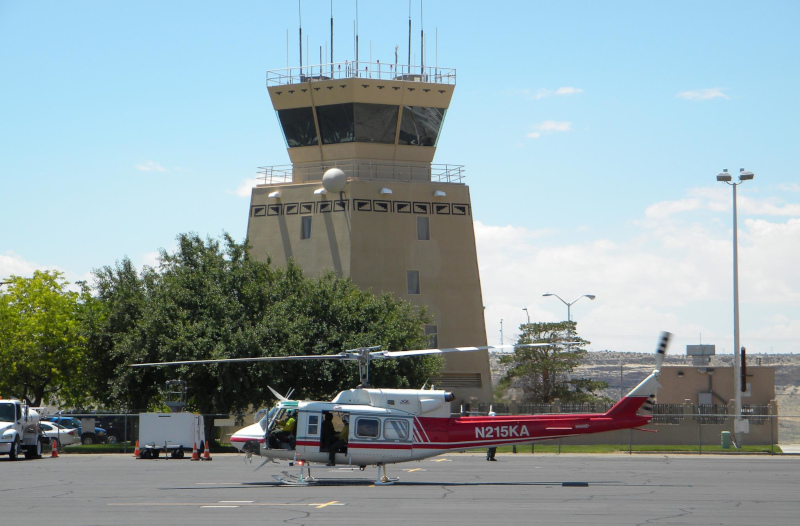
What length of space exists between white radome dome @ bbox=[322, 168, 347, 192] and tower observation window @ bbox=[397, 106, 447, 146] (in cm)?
430

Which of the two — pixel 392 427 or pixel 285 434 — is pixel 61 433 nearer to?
pixel 285 434

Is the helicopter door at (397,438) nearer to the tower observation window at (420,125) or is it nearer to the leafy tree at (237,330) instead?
the leafy tree at (237,330)

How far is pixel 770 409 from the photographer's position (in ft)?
177

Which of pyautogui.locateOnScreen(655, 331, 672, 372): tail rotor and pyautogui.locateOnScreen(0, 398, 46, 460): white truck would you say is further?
pyautogui.locateOnScreen(0, 398, 46, 460): white truck

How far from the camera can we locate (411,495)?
71.8 feet

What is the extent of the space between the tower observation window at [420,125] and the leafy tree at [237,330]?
10693 millimetres

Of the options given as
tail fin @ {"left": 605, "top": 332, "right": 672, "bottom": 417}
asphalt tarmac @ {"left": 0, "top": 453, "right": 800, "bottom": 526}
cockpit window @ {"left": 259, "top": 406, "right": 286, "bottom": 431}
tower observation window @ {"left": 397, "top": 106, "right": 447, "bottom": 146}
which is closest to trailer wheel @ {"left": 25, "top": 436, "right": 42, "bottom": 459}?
asphalt tarmac @ {"left": 0, "top": 453, "right": 800, "bottom": 526}

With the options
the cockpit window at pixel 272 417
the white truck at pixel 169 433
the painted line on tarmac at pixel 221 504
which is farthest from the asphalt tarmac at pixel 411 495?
the white truck at pixel 169 433

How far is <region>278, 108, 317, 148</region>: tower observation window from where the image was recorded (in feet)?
192

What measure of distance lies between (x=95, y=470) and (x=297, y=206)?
29.9m

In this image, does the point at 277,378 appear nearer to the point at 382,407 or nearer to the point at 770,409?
the point at 382,407

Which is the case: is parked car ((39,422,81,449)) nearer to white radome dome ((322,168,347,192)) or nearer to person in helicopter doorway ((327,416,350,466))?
white radome dome ((322,168,347,192))

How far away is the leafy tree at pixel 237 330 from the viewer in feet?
154

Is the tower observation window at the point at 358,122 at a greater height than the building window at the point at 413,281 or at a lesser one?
greater
